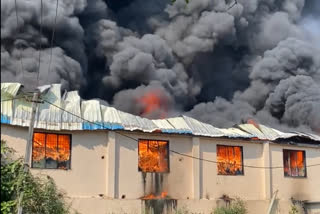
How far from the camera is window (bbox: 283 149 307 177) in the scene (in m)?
19.5

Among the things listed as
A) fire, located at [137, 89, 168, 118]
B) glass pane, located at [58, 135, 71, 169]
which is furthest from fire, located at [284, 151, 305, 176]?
fire, located at [137, 89, 168, 118]

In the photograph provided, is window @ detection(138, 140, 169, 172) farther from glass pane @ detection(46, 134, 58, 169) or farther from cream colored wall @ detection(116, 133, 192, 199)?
glass pane @ detection(46, 134, 58, 169)

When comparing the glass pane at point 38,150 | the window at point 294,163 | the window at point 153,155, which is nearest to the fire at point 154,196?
the window at point 153,155

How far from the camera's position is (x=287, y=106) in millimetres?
32688

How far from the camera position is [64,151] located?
618 inches

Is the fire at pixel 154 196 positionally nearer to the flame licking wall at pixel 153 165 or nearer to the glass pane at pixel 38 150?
the flame licking wall at pixel 153 165

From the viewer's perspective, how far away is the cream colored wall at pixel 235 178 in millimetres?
17734

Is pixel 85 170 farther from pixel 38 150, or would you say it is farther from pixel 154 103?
pixel 154 103

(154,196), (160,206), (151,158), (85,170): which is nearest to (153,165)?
(151,158)

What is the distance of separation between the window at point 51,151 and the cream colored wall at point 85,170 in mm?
186

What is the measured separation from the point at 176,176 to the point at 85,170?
3.33 metres

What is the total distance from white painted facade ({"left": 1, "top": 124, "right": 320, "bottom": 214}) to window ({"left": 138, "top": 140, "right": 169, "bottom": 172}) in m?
0.20

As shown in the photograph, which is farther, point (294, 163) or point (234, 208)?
point (294, 163)

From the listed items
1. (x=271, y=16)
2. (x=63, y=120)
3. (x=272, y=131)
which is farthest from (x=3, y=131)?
(x=271, y=16)
